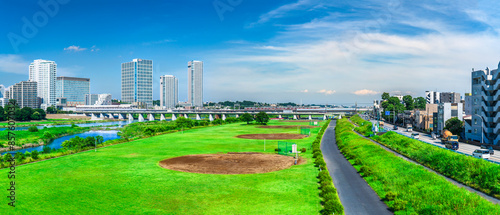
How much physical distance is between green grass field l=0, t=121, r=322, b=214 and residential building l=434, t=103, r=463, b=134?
2648 inches

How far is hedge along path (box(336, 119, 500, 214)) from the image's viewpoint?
2634cm

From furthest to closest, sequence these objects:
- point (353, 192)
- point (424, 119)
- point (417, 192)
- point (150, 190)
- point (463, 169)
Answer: point (424, 119) < point (463, 169) < point (150, 190) < point (353, 192) < point (417, 192)

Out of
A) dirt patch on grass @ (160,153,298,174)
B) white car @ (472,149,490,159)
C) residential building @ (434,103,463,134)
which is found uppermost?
residential building @ (434,103,463,134)

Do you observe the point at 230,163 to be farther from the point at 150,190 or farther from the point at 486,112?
the point at 486,112

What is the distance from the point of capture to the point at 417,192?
31.4m

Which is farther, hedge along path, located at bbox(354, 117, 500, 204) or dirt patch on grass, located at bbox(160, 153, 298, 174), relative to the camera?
dirt patch on grass, located at bbox(160, 153, 298, 174)

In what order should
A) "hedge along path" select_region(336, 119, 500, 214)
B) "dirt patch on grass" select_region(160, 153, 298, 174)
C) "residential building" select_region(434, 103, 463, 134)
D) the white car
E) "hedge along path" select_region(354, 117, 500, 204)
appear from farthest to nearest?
"residential building" select_region(434, 103, 463, 134), the white car, "dirt patch on grass" select_region(160, 153, 298, 174), "hedge along path" select_region(354, 117, 500, 204), "hedge along path" select_region(336, 119, 500, 214)

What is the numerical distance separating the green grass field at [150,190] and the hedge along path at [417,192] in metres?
7.05

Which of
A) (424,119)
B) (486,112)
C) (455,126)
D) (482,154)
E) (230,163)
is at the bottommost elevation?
(230,163)

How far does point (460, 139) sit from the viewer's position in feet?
263

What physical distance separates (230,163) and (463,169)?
31.5 metres

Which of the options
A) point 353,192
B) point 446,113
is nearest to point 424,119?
point 446,113

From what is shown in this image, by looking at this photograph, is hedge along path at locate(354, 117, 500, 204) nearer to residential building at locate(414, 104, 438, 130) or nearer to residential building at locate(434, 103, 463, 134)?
residential building at locate(434, 103, 463, 134)

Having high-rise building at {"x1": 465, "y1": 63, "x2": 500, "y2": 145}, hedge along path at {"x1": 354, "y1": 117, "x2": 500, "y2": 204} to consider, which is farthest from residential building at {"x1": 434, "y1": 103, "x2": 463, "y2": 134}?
hedge along path at {"x1": 354, "y1": 117, "x2": 500, "y2": 204}
